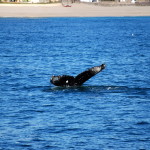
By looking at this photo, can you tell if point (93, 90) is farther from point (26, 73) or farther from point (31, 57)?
point (31, 57)

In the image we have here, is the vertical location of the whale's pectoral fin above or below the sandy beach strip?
above

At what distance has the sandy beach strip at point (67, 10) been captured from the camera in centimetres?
15362

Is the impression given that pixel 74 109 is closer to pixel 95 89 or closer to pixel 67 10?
pixel 95 89

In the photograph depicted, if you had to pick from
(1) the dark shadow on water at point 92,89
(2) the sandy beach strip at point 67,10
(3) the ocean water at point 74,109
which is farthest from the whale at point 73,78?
(2) the sandy beach strip at point 67,10

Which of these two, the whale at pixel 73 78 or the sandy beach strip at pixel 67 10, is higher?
the whale at pixel 73 78

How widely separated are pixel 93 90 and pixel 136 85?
389cm

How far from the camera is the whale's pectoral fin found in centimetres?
3070

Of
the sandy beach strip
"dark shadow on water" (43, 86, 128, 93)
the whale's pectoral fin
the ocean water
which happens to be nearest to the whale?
the whale's pectoral fin

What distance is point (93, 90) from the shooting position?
113 ft

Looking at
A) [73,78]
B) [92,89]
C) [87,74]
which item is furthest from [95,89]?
[87,74]

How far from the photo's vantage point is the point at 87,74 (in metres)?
31.5

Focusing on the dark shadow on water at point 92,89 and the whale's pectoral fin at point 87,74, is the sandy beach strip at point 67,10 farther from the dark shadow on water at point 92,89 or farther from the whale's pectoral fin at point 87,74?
the whale's pectoral fin at point 87,74

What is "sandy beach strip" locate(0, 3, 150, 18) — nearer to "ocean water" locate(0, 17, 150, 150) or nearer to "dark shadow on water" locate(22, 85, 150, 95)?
Result: "ocean water" locate(0, 17, 150, 150)

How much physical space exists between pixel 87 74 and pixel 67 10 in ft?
441
